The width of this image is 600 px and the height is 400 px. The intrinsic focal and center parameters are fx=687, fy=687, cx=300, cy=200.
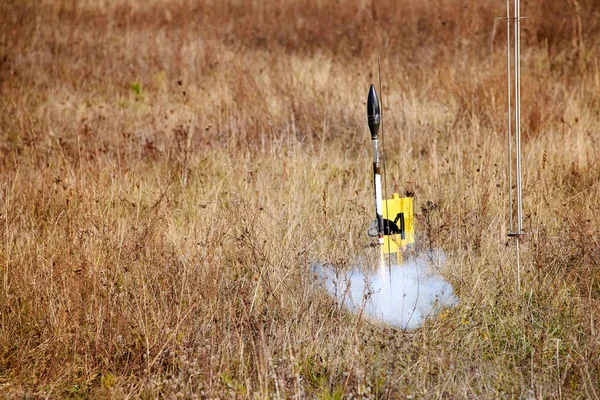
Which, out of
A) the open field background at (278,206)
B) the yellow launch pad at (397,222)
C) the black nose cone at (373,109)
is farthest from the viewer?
the yellow launch pad at (397,222)

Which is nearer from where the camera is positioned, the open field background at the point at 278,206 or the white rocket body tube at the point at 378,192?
the open field background at the point at 278,206

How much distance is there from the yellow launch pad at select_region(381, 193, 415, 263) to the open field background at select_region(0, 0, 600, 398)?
315mm

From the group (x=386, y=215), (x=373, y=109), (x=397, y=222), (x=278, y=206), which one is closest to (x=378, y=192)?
(x=386, y=215)

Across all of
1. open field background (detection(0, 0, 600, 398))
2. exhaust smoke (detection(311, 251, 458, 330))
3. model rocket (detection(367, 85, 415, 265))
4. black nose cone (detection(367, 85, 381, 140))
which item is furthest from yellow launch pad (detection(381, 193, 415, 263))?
black nose cone (detection(367, 85, 381, 140))

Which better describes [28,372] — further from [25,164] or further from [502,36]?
[502,36]

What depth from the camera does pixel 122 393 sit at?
3.08 meters

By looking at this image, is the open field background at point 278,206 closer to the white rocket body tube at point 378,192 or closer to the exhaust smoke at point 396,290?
the exhaust smoke at point 396,290

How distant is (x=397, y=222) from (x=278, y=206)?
1362 mm

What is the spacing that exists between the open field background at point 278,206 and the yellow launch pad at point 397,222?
0.32 meters

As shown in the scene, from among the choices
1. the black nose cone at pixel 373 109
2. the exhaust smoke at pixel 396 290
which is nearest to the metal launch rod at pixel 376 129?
the black nose cone at pixel 373 109

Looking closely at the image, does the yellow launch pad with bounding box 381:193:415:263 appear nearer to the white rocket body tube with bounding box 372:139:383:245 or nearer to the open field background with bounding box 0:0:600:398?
the white rocket body tube with bounding box 372:139:383:245

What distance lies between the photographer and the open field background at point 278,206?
331 cm

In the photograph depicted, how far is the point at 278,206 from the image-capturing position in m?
5.17

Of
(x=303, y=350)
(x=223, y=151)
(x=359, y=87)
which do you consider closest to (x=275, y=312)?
(x=303, y=350)
